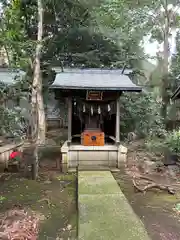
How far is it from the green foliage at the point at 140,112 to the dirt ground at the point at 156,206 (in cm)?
383

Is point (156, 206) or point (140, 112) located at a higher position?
point (140, 112)

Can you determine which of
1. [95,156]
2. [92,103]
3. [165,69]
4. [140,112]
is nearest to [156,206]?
[95,156]

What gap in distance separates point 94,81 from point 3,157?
139 inches

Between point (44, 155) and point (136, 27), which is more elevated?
point (136, 27)

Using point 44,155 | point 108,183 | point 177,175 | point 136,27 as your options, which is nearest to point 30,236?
point 108,183

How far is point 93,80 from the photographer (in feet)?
22.1

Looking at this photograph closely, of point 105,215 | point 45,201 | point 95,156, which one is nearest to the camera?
point 105,215

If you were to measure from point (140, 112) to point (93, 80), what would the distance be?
3.79 meters

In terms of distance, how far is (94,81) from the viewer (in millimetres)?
6598

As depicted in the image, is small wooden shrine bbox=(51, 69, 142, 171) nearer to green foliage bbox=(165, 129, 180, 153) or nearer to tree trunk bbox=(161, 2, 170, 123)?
green foliage bbox=(165, 129, 180, 153)

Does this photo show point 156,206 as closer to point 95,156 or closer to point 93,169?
point 93,169

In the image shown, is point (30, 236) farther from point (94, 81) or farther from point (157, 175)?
point (94, 81)

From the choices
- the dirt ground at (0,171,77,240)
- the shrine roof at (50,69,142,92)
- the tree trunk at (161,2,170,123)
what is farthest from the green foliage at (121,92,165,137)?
the dirt ground at (0,171,77,240)

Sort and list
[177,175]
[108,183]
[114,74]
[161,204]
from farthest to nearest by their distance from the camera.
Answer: [114,74]
[177,175]
[108,183]
[161,204]
